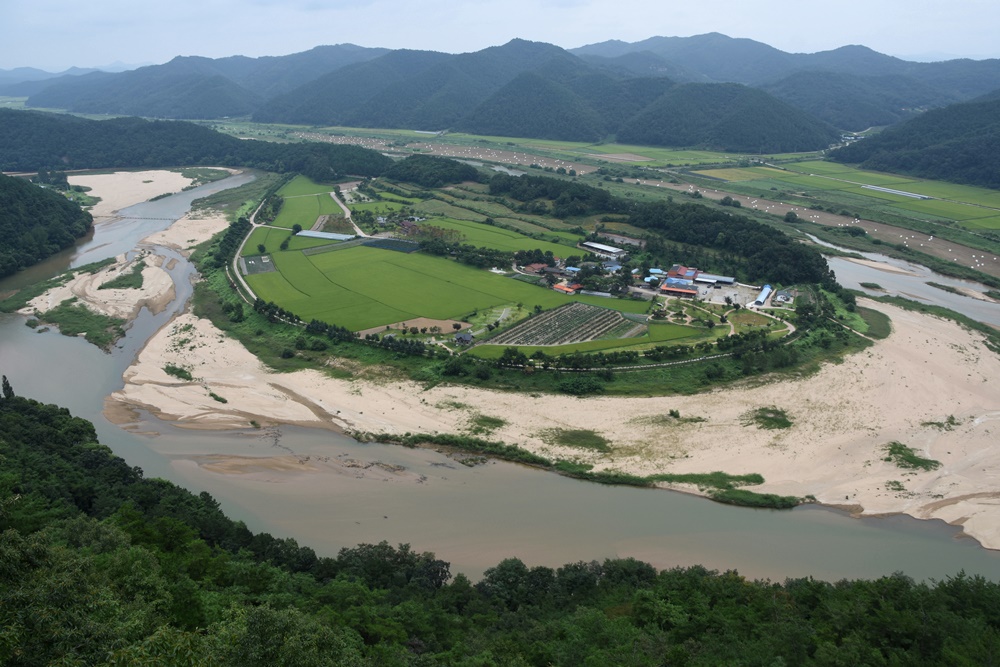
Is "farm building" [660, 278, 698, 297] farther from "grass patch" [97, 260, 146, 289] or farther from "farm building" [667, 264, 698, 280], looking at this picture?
"grass patch" [97, 260, 146, 289]

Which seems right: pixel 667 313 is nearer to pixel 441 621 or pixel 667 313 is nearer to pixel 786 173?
pixel 441 621

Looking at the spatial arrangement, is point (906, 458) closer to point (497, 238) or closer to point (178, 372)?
point (178, 372)

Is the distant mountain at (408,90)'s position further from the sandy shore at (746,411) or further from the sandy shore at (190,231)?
the sandy shore at (746,411)

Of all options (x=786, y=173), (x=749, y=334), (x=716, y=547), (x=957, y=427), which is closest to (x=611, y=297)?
(x=749, y=334)

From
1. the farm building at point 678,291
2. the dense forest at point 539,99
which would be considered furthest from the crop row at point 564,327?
the dense forest at point 539,99

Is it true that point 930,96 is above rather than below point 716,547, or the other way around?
above

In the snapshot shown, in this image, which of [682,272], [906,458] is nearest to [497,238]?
[682,272]
